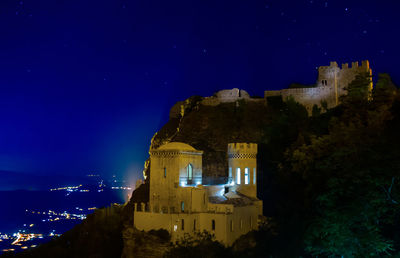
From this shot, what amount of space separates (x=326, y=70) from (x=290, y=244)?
34200 millimetres

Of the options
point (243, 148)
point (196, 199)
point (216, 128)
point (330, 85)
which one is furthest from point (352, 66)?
point (196, 199)

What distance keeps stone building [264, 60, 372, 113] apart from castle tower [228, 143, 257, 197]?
25.5m

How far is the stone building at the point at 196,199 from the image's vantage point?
27016mm

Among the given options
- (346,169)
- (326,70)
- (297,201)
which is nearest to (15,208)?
(326,70)

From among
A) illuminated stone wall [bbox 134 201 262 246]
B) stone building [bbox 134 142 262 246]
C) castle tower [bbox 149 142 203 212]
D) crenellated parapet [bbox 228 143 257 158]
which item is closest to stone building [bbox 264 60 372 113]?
crenellated parapet [bbox 228 143 257 158]

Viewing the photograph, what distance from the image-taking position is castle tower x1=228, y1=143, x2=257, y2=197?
31625mm

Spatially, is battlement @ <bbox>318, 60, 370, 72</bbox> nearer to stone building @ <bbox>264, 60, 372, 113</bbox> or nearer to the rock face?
stone building @ <bbox>264, 60, 372, 113</bbox>

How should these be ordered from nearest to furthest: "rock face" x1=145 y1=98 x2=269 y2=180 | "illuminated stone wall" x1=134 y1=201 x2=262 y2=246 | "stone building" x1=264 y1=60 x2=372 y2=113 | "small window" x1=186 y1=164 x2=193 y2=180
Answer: "illuminated stone wall" x1=134 y1=201 x2=262 y2=246 < "small window" x1=186 y1=164 x2=193 y2=180 < "rock face" x1=145 y1=98 x2=269 y2=180 < "stone building" x1=264 y1=60 x2=372 y2=113

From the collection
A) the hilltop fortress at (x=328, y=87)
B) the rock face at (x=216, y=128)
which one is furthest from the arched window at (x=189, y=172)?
the hilltop fortress at (x=328, y=87)

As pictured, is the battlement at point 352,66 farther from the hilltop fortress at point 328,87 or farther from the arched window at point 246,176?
the arched window at point 246,176

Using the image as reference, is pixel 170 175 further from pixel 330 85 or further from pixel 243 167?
pixel 330 85

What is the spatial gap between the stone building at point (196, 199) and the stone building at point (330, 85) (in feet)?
84.5

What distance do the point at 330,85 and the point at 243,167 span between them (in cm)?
2771

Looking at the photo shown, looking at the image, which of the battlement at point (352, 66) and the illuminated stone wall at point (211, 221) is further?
the battlement at point (352, 66)
